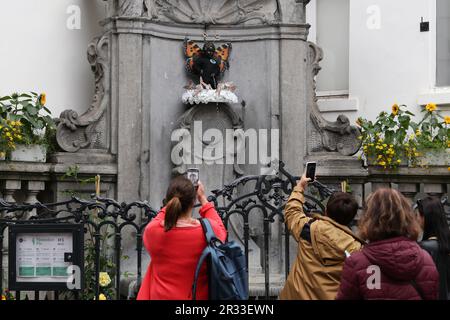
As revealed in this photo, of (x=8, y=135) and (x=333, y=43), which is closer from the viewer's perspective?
(x=8, y=135)

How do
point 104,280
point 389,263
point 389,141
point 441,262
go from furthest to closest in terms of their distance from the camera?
point 389,141 → point 104,280 → point 441,262 → point 389,263

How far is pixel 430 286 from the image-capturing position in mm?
5691

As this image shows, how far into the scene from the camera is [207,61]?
11.7m

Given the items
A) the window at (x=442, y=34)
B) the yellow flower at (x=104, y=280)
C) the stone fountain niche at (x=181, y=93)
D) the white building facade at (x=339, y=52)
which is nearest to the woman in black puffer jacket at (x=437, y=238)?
the yellow flower at (x=104, y=280)

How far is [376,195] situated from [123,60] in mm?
6004

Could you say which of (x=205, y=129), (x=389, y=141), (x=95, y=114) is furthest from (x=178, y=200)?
(x=389, y=141)

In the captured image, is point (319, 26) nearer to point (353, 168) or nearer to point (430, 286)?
point (353, 168)

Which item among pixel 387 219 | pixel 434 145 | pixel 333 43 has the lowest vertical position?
pixel 387 219

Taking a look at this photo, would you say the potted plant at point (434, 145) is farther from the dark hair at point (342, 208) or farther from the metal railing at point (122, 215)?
the dark hair at point (342, 208)

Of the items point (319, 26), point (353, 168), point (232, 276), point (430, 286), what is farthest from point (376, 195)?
point (319, 26)

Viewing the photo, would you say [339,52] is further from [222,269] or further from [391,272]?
[391,272]

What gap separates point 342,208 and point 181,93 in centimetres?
533

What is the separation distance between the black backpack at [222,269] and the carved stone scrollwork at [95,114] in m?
4.87

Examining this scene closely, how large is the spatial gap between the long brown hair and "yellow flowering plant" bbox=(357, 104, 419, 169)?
559cm
